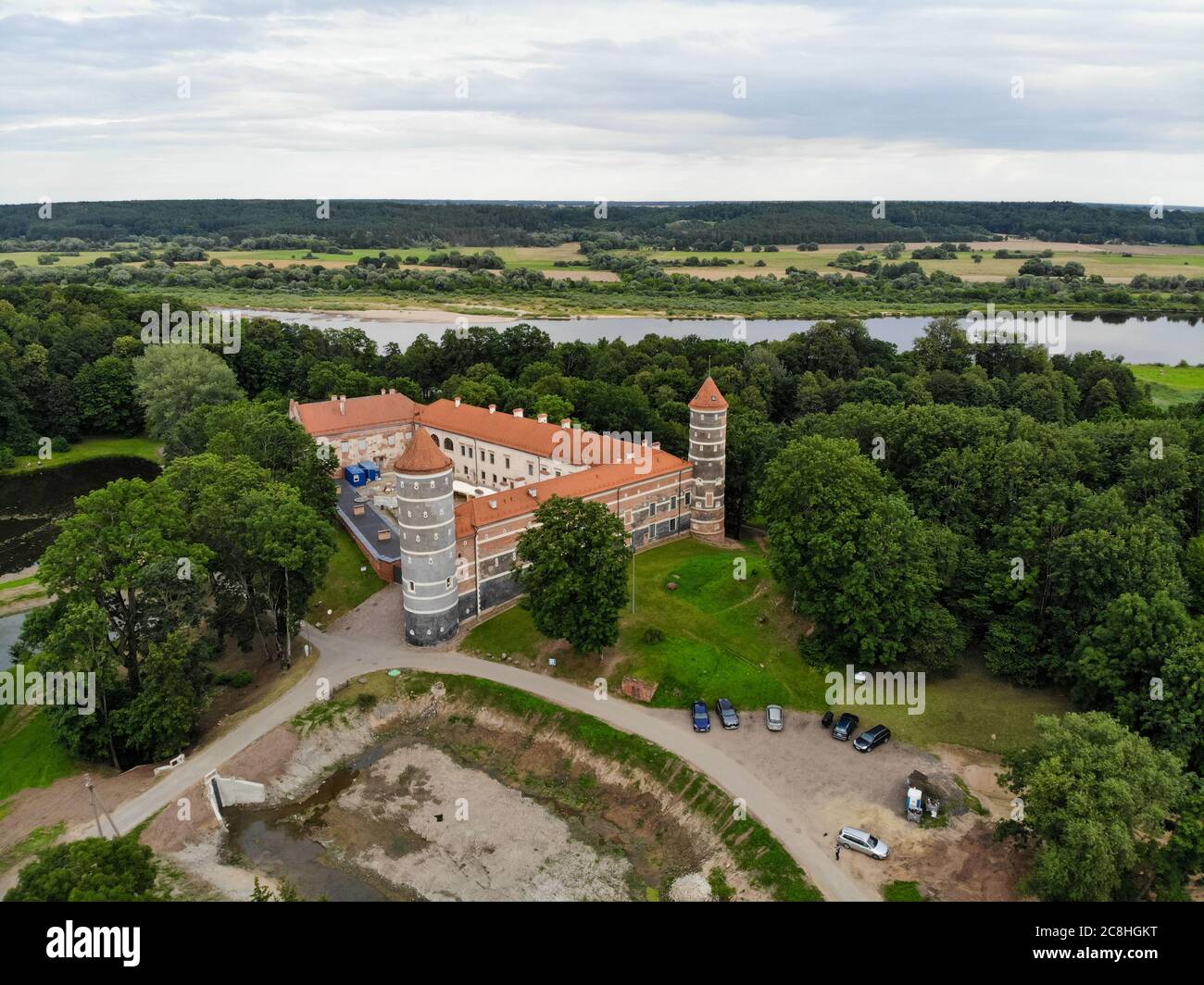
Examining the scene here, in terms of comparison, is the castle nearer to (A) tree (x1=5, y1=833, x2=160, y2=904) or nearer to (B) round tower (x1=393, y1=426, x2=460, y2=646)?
(B) round tower (x1=393, y1=426, x2=460, y2=646)

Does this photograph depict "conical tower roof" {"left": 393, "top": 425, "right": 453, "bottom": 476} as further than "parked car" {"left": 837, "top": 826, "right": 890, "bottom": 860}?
Yes

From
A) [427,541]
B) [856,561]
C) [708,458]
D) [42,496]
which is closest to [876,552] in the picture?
[856,561]

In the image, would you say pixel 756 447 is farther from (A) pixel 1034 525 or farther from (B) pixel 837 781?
(B) pixel 837 781

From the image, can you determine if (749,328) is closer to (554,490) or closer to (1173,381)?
(1173,381)

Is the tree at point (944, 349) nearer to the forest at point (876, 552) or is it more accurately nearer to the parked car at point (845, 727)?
the forest at point (876, 552)

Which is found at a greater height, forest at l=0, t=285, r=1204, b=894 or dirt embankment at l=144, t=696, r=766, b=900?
forest at l=0, t=285, r=1204, b=894

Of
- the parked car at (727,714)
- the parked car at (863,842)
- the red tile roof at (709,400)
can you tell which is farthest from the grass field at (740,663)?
the red tile roof at (709,400)

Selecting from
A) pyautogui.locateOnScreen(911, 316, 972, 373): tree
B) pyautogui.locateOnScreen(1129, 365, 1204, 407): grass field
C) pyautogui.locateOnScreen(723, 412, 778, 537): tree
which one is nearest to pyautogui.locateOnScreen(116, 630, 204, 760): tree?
pyautogui.locateOnScreen(723, 412, 778, 537): tree
